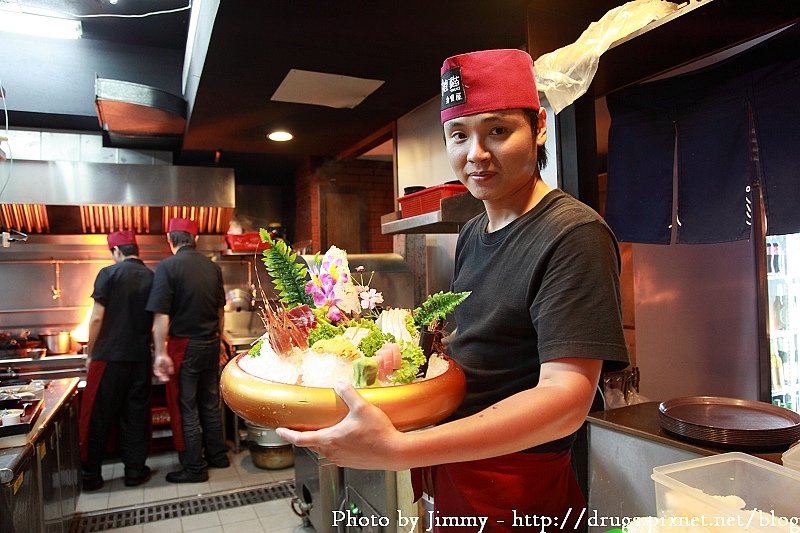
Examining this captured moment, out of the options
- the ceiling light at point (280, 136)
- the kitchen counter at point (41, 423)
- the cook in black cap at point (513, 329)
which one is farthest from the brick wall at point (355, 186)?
the cook in black cap at point (513, 329)

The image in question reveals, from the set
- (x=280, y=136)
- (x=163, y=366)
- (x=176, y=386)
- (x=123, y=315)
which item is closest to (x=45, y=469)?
(x=163, y=366)

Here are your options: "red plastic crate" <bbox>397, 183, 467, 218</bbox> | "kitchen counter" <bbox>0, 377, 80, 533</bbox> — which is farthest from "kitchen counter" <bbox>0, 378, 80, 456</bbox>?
"red plastic crate" <bbox>397, 183, 467, 218</bbox>

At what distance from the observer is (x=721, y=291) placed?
12.3 ft

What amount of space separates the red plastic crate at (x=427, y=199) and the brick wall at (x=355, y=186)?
248 centimetres

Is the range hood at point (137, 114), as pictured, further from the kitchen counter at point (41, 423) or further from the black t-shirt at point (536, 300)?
the black t-shirt at point (536, 300)

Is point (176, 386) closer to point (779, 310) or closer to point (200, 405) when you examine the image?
point (200, 405)

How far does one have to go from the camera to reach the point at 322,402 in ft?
3.21

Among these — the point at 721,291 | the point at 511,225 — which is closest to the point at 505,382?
the point at 511,225

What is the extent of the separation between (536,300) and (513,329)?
0.13 meters

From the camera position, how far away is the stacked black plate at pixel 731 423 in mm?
1688

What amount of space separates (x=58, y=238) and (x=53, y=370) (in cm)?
146

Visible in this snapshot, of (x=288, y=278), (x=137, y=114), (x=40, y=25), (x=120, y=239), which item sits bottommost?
(x=288, y=278)

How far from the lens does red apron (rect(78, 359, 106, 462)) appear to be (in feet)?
14.0

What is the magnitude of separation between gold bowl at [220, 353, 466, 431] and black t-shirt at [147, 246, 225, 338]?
3.38m
